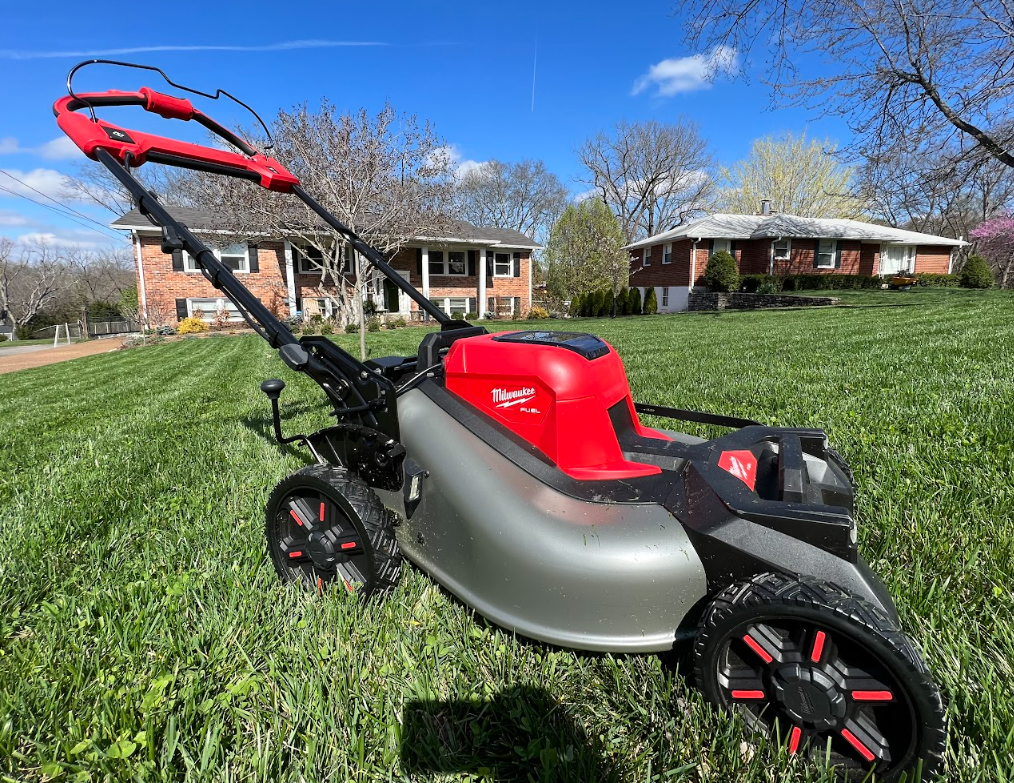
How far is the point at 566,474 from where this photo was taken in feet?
5.76

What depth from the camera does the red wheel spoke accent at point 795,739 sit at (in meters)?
1.29

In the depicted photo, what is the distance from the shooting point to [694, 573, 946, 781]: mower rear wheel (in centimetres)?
114

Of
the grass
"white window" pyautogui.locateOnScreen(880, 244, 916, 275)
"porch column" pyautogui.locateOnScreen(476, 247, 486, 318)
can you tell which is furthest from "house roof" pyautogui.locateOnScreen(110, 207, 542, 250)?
"white window" pyautogui.locateOnScreen(880, 244, 916, 275)

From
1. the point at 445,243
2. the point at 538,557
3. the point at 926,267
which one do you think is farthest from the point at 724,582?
the point at 926,267

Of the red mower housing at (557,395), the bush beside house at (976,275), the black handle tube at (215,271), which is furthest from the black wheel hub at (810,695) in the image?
the bush beside house at (976,275)

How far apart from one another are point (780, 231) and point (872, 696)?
32709mm

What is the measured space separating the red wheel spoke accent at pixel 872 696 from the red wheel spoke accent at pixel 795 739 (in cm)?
16

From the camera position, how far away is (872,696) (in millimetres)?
1193

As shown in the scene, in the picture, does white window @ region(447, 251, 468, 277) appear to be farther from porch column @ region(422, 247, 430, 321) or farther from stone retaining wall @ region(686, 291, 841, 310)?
stone retaining wall @ region(686, 291, 841, 310)

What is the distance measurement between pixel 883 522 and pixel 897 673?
1.34m

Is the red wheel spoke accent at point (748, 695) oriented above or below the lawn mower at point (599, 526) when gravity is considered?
below

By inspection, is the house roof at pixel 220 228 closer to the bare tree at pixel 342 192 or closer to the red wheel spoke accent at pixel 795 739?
the bare tree at pixel 342 192

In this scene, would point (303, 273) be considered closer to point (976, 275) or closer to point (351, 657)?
point (351, 657)

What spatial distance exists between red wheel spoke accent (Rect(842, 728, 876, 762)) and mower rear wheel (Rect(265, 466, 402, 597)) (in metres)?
1.34
